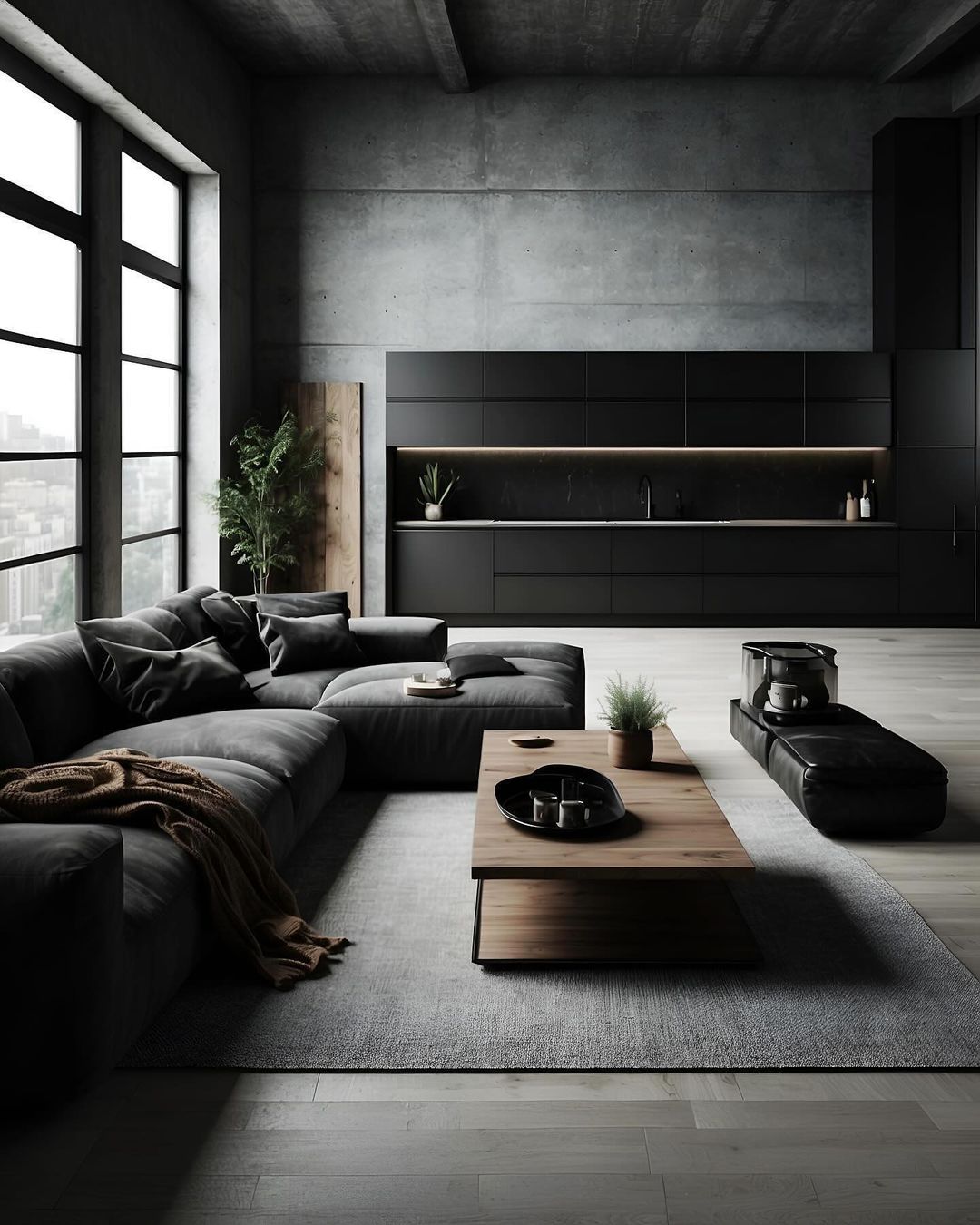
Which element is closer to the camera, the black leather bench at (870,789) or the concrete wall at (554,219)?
the black leather bench at (870,789)

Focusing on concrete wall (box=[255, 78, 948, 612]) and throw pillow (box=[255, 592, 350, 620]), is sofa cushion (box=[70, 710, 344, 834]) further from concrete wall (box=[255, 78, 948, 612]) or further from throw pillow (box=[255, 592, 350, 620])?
concrete wall (box=[255, 78, 948, 612])

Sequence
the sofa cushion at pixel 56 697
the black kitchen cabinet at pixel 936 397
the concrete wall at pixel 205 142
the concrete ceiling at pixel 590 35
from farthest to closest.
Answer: the black kitchen cabinet at pixel 936 397 < the concrete ceiling at pixel 590 35 < the concrete wall at pixel 205 142 < the sofa cushion at pixel 56 697

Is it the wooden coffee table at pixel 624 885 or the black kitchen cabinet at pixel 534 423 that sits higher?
the black kitchen cabinet at pixel 534 423

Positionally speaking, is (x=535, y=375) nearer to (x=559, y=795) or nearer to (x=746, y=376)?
(x=746, y=376)

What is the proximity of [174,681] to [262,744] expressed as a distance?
61 centimetres

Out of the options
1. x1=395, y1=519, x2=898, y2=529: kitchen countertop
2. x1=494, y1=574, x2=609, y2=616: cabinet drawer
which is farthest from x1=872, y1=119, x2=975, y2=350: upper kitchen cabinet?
x1=494, y1=574, x2=609, y2=616: cabinet drawer

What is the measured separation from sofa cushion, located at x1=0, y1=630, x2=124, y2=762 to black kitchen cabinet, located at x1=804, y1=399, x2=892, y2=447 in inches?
253

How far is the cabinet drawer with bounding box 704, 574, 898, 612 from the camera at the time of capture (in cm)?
898

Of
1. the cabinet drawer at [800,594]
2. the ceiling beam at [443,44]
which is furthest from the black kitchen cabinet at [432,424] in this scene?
the ceiling beam at [443,44]

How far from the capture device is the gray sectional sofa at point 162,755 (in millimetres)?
2111

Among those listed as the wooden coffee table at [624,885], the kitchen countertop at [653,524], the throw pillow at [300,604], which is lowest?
the wooden coffee table at [624,885]

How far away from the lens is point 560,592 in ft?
29.6

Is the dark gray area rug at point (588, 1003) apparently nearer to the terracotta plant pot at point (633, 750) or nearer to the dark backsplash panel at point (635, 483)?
the terracotta plant pot at point (633, 750)

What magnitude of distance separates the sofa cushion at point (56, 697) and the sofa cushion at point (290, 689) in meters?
0.70
